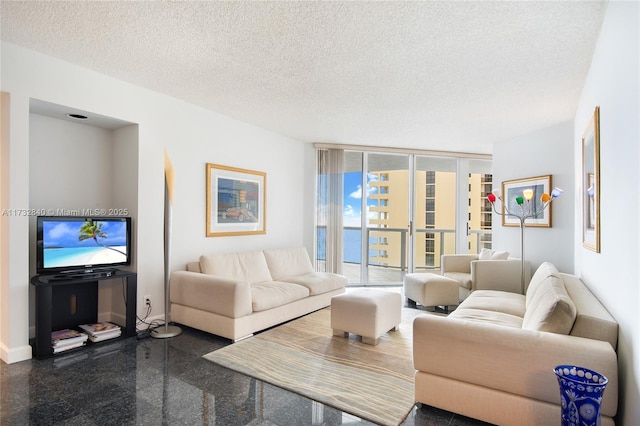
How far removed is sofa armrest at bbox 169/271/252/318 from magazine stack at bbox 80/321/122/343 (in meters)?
0.60

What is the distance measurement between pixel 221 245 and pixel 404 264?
135 inches

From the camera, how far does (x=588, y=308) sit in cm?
212

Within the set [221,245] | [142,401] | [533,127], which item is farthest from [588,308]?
[221,245]

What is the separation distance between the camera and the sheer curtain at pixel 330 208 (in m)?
5.92

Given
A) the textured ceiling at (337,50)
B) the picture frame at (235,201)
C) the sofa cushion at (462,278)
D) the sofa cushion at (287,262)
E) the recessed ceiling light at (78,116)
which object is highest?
the textured ceiling at (337,50)

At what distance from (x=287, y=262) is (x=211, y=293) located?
1.65 m

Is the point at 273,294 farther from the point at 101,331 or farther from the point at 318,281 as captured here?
the point at 101,331

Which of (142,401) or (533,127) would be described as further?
(533,127)

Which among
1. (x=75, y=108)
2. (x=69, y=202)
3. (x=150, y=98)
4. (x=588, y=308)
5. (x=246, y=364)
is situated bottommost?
(x=246, y=364)

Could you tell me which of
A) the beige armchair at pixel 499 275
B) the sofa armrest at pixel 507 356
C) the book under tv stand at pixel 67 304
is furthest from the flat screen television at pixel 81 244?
the beige armchair at pixel 499 275

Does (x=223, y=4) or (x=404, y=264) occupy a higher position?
(x=223, y=4)

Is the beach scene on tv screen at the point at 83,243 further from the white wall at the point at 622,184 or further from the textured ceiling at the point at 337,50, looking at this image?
the white wall at the point at 622,184

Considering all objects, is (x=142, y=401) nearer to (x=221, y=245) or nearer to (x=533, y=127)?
(x=221, y=245)

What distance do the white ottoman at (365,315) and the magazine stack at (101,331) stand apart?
208 centimetres
